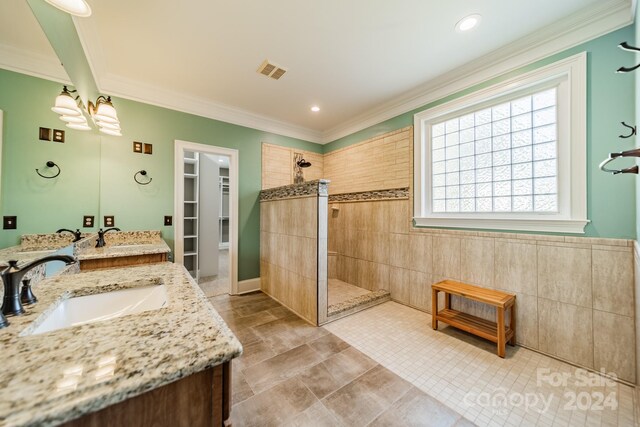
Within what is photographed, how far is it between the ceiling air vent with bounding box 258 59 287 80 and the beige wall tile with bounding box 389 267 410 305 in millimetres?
→ 2716

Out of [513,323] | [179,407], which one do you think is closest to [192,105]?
[179,407]

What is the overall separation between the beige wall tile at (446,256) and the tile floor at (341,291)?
111 centimetres

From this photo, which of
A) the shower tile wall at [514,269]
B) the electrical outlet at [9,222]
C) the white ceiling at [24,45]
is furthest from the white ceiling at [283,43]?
the shower tile wall at [514,269]

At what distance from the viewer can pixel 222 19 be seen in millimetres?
1889

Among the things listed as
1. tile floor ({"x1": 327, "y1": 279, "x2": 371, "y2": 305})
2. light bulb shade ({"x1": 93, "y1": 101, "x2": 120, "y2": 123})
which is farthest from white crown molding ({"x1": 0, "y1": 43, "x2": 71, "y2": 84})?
tile floor ({"x1": 327, "y1": 279, "x2": 371, "y2": 305})

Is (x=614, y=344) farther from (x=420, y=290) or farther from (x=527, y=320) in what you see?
(x=420, y=290)

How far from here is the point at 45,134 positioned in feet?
5.11

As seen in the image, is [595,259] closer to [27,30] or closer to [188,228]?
[27,30]

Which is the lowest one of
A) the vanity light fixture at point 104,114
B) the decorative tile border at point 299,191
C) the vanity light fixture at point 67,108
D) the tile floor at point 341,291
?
the tile floor at point 341,291

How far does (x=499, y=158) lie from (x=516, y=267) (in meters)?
1.06

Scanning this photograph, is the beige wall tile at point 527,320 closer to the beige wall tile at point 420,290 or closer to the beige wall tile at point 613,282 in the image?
the beige wall tile at point 613,282

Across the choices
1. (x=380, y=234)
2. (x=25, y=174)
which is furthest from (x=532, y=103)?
(x=25, y=174)

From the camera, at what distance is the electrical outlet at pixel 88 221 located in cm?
236

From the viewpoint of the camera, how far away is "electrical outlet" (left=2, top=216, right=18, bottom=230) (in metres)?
1.13
